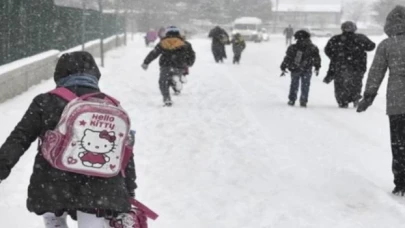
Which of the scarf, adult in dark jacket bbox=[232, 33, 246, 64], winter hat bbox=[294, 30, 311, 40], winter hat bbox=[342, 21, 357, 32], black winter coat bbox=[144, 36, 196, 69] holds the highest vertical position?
the scarf

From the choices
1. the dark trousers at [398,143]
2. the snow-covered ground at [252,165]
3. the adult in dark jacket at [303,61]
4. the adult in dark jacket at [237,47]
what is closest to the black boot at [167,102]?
the snow-covered ground at [252,165]

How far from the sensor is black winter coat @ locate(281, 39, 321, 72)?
13.0 m

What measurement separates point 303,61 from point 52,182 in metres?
10.3

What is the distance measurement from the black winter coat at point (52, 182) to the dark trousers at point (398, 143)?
3.65 m

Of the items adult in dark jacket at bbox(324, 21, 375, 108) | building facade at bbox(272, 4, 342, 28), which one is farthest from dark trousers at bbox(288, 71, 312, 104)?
building facade at bbox(272, 4, 342, 28)

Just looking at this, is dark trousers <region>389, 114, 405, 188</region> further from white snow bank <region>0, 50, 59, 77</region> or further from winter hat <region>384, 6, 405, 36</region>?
white snow bank <region>0, 50, 59, 77</region>

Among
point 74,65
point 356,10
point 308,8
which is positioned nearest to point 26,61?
point 74,65

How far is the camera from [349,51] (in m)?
12.6

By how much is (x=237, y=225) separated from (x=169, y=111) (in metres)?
6.92

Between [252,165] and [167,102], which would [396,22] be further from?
[167,102]

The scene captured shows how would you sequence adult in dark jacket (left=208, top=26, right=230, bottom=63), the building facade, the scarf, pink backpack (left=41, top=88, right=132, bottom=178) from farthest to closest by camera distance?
the building facade, adult in dark jacket (left=208, top=26, right=230, bottom=63), the scarf, pink backpack (left=41, top=88, right=132, bottom=178)

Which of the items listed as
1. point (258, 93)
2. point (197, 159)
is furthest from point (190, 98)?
point (197, 159)

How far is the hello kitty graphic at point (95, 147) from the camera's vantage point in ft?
10.6

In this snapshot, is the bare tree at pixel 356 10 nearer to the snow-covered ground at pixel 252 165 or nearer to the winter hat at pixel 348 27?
the winter hat at pixel 348 27
